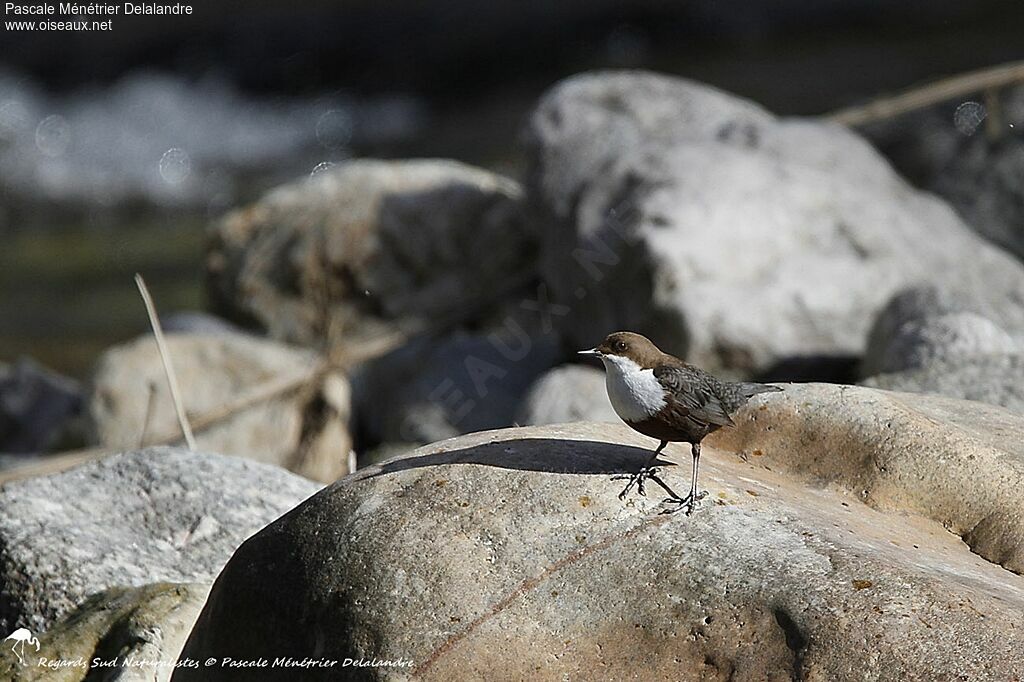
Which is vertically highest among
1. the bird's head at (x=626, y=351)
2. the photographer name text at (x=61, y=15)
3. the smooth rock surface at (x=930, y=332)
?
the bird's head at (x=626, y=351)

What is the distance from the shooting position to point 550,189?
277 inches

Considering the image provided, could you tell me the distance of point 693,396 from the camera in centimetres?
315

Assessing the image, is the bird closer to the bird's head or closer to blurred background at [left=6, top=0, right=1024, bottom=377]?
the bird's head

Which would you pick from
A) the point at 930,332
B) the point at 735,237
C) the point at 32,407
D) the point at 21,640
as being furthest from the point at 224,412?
the point at 930,332

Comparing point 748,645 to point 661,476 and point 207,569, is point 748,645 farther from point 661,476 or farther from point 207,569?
point 207,569

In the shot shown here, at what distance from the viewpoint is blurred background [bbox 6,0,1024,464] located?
12.6 m

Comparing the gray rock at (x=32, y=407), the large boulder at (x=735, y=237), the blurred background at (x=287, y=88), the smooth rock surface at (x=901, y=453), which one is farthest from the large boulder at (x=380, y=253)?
the smooth rock surface at (x=901, y=453)

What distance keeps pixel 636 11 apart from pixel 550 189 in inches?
413

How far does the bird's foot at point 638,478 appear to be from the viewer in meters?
3.05

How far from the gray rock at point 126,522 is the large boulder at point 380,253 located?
11.2 ft

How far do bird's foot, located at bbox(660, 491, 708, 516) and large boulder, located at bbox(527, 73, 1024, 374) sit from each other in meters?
2.81

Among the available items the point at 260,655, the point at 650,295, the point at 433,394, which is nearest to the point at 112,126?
the point at 433,394

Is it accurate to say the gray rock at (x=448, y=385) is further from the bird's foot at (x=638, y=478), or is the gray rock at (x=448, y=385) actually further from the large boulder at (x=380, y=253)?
the bird's foot at (x=638, y=478)

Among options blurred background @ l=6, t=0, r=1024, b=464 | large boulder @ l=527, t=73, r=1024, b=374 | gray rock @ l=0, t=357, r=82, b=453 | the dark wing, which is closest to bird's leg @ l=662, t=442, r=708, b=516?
the dark wing
